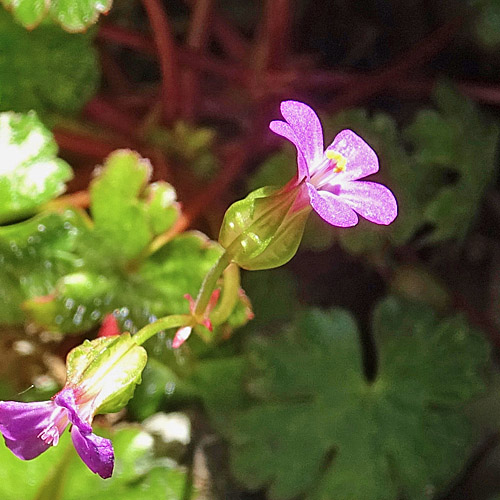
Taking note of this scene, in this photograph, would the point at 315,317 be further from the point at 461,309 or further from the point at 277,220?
the point at 277,220

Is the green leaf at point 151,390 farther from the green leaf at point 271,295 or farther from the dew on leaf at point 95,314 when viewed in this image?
the green leaf at point 271,295

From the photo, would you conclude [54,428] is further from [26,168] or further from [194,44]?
[194,44]

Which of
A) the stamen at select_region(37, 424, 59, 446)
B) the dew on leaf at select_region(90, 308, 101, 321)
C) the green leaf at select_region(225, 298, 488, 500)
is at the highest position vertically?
the stamen at select_region(37, 424, 59, 446)

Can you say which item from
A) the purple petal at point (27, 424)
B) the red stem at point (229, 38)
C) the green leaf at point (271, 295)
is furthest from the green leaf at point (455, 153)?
the purple petal at point (27, 424)

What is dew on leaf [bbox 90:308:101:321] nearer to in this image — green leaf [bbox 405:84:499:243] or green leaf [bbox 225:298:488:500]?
green leaf [bbox 225:298:488:500]

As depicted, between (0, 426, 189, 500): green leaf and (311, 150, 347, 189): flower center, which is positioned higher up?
(311, 150, 347, 189): flower center

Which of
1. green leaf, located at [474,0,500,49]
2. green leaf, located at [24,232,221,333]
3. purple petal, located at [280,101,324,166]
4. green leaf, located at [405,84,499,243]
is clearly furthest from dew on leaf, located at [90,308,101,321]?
green leaf, located at [474,0,500,49]

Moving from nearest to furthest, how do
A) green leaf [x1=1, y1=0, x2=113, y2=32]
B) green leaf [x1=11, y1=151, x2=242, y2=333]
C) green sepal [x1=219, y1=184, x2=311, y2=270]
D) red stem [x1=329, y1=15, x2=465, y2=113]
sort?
green sepal [x1=219, y1=184, x2=311, y2=270] < green leaf [x1=1, y1=0, x2=113, y2=32] < green leaf [x1=11, y1=151, x2=242, y2=333] < red stem [x1=329, y1=15, x2=465, y2=113]
